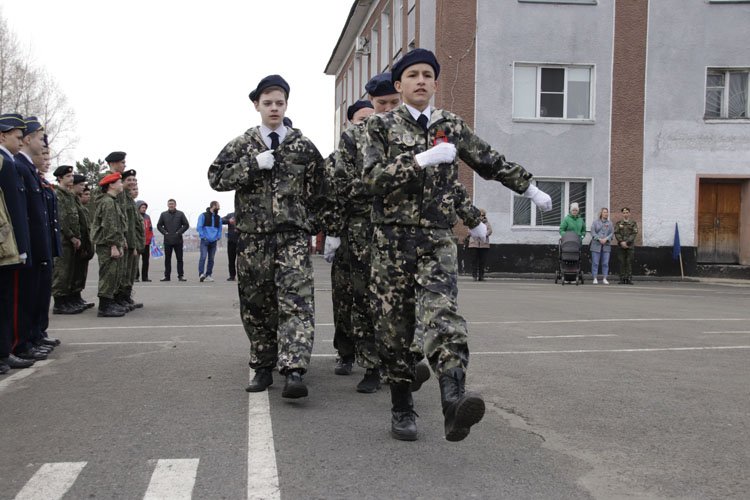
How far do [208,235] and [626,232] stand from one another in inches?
415

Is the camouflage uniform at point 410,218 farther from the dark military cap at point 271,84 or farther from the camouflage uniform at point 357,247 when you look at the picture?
the dark military cap at point 271,84

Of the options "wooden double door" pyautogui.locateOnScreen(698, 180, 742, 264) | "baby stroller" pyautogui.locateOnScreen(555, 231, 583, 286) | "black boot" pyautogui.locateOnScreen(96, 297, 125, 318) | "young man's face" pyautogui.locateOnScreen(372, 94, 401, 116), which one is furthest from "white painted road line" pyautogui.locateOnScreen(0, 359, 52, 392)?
"wooden double door" pyautogui.locateOnScreen(698, 180, 742, 264)

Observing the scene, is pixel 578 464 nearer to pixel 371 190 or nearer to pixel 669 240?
pixel 371 190

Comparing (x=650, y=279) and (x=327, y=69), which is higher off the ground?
(x=327, y=69)

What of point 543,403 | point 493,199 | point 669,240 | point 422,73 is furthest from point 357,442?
point 669,240

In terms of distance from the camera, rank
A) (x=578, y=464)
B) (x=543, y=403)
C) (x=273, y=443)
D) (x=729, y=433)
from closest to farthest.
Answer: (x=578, y=464), (x=273, y=443), (x=729, y=433), (x=543, y=403)

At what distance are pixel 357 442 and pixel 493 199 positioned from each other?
60.1ft

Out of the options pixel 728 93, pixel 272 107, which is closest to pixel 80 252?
pixel 272 107

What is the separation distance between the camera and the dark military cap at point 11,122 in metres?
6.53

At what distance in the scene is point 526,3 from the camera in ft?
71.6

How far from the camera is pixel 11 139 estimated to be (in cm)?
656

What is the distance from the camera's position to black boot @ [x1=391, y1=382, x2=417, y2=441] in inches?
165

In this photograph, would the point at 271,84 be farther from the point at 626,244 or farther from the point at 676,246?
the point at 676,246

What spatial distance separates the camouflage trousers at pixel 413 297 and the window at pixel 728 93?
20691 mm
